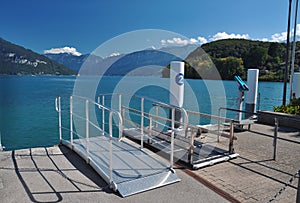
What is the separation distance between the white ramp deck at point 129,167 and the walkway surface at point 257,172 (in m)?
0.65

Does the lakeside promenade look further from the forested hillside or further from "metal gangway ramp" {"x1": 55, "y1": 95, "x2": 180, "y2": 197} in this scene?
the forested hillside

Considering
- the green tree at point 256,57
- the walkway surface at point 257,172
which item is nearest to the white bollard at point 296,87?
the walkway surface at point 257,172

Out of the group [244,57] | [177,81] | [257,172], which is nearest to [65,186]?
[257,172]

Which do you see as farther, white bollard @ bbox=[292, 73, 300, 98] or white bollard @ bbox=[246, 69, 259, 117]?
white bollard @ bbox=[292, 73, 300, 98]

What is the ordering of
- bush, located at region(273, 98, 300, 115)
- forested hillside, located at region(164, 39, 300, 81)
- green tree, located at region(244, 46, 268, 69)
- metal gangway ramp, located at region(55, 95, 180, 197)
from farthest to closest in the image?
1. green tree, located at region(244, 46, 268, 69)
2. forested hillside, located at region(164, 39, 300, 81)
3. bush, located at region(273, 98, 300, 115)
4. metal gangway ramp, located at region(55, 95, 180, 197)

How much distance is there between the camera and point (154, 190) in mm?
3078

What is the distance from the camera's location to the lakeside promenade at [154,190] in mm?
2881

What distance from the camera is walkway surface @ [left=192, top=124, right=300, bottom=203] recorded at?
3064mm

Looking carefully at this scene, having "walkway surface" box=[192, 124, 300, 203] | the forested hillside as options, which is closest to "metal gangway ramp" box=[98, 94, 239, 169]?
"walkway surface" box=[192, 124, 300, 203]

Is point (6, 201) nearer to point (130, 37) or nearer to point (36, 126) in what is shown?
point (130, 37)

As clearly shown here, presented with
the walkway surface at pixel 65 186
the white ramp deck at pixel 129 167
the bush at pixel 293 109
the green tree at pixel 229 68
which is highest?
the green tree at pixel 229 68

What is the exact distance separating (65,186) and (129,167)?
38.6 inches

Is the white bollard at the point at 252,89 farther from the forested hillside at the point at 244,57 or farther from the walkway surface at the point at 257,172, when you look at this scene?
the forested hillside at the point at 244,57

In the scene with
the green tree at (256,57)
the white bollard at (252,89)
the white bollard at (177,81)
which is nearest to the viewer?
the white bollard at (177,81)
